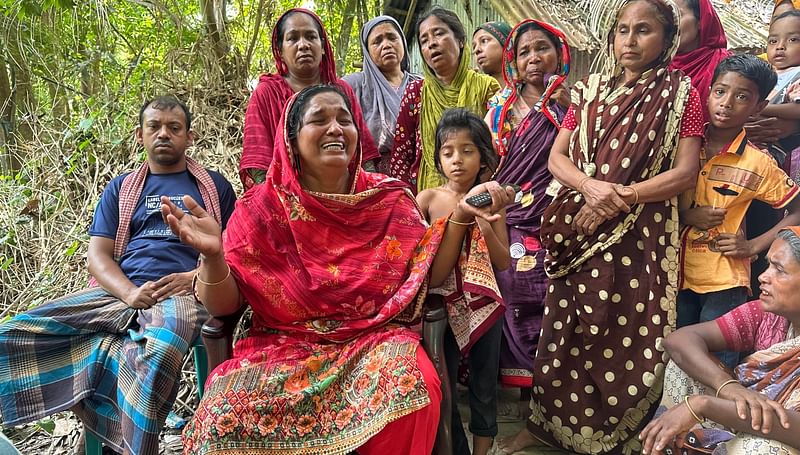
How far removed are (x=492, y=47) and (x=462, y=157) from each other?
1.63 metres

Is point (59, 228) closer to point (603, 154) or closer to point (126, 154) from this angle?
point (126, 154)

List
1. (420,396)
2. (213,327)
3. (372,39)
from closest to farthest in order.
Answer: (420,396) < (213,327) < (372,39)

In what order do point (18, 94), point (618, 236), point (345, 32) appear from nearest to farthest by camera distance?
point (618, 236) → point (18, 94) → point (345, 32)

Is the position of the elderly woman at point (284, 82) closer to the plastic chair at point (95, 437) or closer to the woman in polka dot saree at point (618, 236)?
the plastic chair at point (95, 437)

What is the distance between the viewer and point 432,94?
348 centimetres

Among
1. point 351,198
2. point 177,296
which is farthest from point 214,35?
point 351,198

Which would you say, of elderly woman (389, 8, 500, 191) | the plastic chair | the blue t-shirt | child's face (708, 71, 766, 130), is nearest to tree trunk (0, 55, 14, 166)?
the blue t-shirt

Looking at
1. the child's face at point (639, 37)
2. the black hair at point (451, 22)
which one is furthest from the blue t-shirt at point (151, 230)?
the child's face at point (639, 37)

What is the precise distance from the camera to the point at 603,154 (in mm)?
2400

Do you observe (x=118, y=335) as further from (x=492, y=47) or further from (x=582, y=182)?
(x=492, y=47)

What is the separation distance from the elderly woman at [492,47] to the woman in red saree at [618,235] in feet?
4.24

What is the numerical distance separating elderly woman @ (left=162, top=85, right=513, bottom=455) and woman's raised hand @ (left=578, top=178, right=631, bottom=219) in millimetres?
579

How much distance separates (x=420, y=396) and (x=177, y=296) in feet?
4.55

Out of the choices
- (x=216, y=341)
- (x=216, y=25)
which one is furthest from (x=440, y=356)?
(x=216, y=25)
